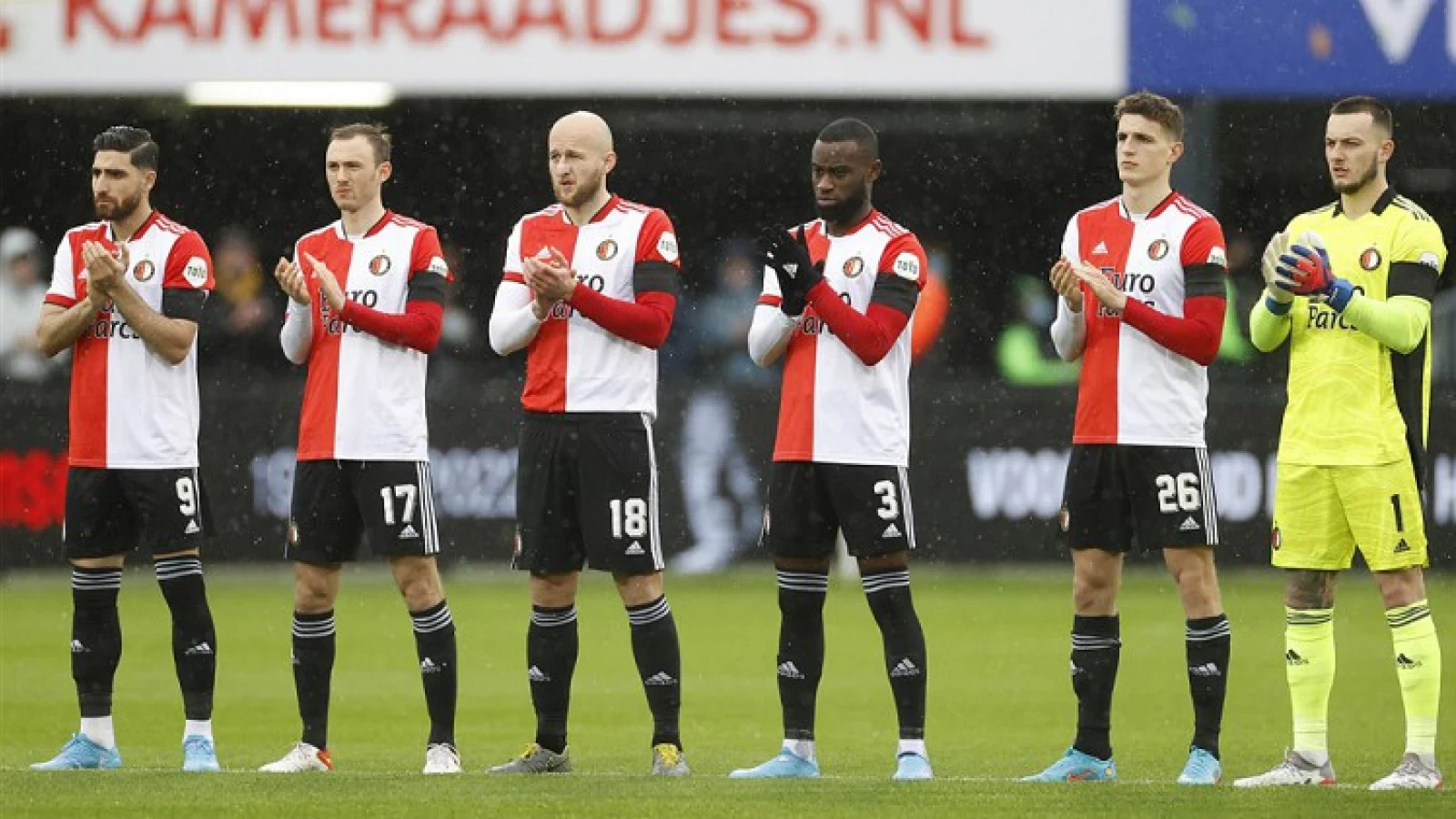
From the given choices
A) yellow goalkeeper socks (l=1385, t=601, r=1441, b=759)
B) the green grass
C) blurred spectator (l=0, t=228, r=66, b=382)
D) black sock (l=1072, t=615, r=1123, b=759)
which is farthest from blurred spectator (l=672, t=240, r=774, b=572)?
yellow goalkeeper socks (l=1385, t=601, r=1441, b=759)

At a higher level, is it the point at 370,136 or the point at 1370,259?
the point at 370,136

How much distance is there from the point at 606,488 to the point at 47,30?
10685 mm

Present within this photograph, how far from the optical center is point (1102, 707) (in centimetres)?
812

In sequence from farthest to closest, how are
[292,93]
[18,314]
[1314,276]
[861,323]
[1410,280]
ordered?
1. [292,93]
2. [18,314]
3. [861,323]
4. [1410,280]
5. [1314,276]

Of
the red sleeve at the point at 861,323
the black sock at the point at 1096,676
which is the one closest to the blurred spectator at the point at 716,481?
the black sock at the point at 1096,676

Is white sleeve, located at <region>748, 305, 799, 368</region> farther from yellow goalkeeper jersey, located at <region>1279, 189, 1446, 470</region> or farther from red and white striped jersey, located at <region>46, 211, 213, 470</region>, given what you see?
red and white striped jersey, located at <region>46, 211, 213, 470</region>

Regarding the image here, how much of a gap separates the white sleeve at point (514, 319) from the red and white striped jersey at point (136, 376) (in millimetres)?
1137

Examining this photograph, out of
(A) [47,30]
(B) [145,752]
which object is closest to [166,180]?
(A) [47,30]

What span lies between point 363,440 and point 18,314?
32.4ft

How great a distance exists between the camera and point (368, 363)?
8.36 m

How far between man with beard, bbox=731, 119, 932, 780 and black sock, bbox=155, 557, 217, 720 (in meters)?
1.96

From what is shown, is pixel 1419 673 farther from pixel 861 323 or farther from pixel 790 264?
pixel 790 264

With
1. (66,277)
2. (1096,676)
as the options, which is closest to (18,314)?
(66,277)

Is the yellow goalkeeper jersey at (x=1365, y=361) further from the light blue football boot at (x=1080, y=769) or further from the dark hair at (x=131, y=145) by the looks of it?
the dark hair at (x=131, y=145)
